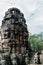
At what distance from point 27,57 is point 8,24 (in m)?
3.91

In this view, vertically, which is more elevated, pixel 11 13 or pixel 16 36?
pixel 11 13

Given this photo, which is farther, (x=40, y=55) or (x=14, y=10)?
(x=14, y=10)

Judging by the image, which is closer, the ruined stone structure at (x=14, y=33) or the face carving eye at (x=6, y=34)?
the ruined stone structure at (x=14, y=33)

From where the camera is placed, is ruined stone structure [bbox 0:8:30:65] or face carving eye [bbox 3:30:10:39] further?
face carving eye [bbox 3:30:10:39]

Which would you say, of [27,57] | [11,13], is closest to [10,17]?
[11,13]

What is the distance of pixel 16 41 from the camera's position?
838 inches

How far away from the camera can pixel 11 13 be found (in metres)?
22.2

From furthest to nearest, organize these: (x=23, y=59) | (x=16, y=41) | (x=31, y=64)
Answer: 1. (x=16, y=41)
2. (x=23, y=59)
3. (x=31, y=64)

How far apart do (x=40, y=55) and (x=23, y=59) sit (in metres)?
1.66

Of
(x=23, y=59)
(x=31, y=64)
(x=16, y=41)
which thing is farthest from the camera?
(x=16, y=41)

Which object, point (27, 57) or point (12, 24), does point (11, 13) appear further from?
point (27, 57)

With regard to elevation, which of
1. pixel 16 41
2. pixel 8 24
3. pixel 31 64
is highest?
pixel 8 24

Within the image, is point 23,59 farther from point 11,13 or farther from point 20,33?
point 11,13

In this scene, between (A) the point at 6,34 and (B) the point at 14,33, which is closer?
(A) the point at 6,34
